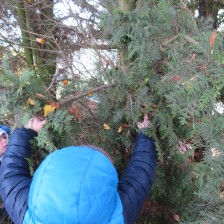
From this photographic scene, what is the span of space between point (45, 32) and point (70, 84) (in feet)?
8.50

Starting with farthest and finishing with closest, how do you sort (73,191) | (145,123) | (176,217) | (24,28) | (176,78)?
1. (24,28)
2. (176,217)
3. (145,123)
4. (176,78)
5. (73,191)

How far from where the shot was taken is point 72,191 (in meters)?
1.21

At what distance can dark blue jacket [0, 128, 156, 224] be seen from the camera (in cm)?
121

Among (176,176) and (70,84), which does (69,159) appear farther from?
(176,176)

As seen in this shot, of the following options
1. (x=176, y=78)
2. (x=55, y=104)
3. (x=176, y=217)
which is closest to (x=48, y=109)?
(x=55, y=104)

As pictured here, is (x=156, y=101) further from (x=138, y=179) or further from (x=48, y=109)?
(x=48, y=109)

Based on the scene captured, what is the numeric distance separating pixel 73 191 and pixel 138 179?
0.58 m

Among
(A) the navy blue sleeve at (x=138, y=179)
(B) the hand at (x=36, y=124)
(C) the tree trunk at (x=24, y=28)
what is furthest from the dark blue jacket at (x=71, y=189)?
(C) the tree trunk at (x=24, y=28)

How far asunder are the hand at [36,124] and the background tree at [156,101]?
0.05 meters

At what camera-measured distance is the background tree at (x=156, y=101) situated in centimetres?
157

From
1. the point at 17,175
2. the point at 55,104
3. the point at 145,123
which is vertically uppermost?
the point at 55,104

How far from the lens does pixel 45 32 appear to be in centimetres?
448

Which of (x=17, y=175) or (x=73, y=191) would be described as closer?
(x=73, y=191)

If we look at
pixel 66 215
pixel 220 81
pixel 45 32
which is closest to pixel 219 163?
pixel 220 81
